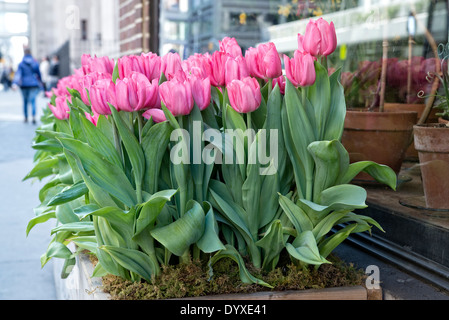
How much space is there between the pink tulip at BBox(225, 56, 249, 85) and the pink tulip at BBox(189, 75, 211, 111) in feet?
0.27

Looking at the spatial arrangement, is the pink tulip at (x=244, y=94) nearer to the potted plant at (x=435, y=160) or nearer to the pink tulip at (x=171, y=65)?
the pink tulip at (x=171, y=65)

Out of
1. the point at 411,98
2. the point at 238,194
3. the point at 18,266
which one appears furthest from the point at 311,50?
the point at 18,266

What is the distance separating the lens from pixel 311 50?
1287 millimetres

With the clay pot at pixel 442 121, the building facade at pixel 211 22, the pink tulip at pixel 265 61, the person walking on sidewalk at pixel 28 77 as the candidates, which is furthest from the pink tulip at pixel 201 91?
the person walking on sidewalk at pixel 28 77

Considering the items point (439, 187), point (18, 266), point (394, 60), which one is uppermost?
point (394, 60)

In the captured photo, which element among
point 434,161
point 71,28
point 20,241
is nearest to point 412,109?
point 434,161

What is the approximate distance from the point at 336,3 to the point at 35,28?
4382 cm

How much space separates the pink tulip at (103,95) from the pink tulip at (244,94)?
259 mm

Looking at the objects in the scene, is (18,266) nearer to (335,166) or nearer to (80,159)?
(80,159)

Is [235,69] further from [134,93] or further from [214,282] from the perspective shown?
[214,282]

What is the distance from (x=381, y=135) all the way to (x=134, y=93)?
1263mm

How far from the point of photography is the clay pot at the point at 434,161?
164 cm

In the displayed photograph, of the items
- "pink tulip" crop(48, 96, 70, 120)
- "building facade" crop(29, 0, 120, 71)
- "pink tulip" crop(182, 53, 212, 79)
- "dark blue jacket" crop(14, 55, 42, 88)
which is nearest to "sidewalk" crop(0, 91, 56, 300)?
"pink tulip" crop(48, 96, 70, 120)

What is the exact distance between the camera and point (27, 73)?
1020cm
